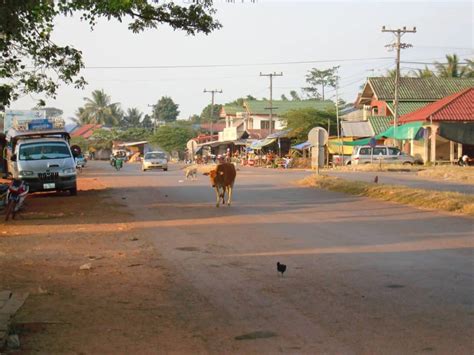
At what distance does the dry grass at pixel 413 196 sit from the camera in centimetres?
1600

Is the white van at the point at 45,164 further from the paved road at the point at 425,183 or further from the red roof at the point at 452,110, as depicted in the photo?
the red roof at the point at 452,110

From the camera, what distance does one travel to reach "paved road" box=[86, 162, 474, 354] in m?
5.82

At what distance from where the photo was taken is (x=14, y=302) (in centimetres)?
670

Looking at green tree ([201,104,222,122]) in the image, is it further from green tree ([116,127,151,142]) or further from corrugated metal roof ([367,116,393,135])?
corrugated metal roof ([367,116,393,135])

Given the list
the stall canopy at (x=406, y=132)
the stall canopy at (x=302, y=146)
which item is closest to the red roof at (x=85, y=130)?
the stall canopy at (x=302, y=146)

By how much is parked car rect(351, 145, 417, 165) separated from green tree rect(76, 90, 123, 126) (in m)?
70.9

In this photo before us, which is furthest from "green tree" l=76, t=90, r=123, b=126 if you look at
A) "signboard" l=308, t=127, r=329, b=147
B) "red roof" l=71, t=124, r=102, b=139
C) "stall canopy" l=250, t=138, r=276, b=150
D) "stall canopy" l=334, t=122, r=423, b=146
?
"signboard" l=308, t=127, r=329, b=147

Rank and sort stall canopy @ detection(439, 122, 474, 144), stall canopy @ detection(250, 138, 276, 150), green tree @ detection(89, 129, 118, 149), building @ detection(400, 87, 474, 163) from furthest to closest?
green tree @ detection(89, 129, 118, 149) → stall canopy @ detection(250, 138, 276, 150) → building @ detection(400, 87, 474, 163) → stall canopy @ detection(439, 122, 474, 144)

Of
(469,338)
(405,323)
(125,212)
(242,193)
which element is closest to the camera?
(469,338)

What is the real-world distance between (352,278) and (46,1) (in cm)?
784

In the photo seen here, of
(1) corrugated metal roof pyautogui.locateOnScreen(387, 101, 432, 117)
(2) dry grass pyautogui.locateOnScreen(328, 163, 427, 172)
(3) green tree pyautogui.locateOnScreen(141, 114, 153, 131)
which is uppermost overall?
(3) green tree pyautogui.locateOnScreen(141, 114, 153, 131)

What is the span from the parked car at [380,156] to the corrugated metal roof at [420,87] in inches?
505

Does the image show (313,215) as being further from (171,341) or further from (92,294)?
(171,341)

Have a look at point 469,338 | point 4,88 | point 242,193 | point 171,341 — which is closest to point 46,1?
point 4,88
